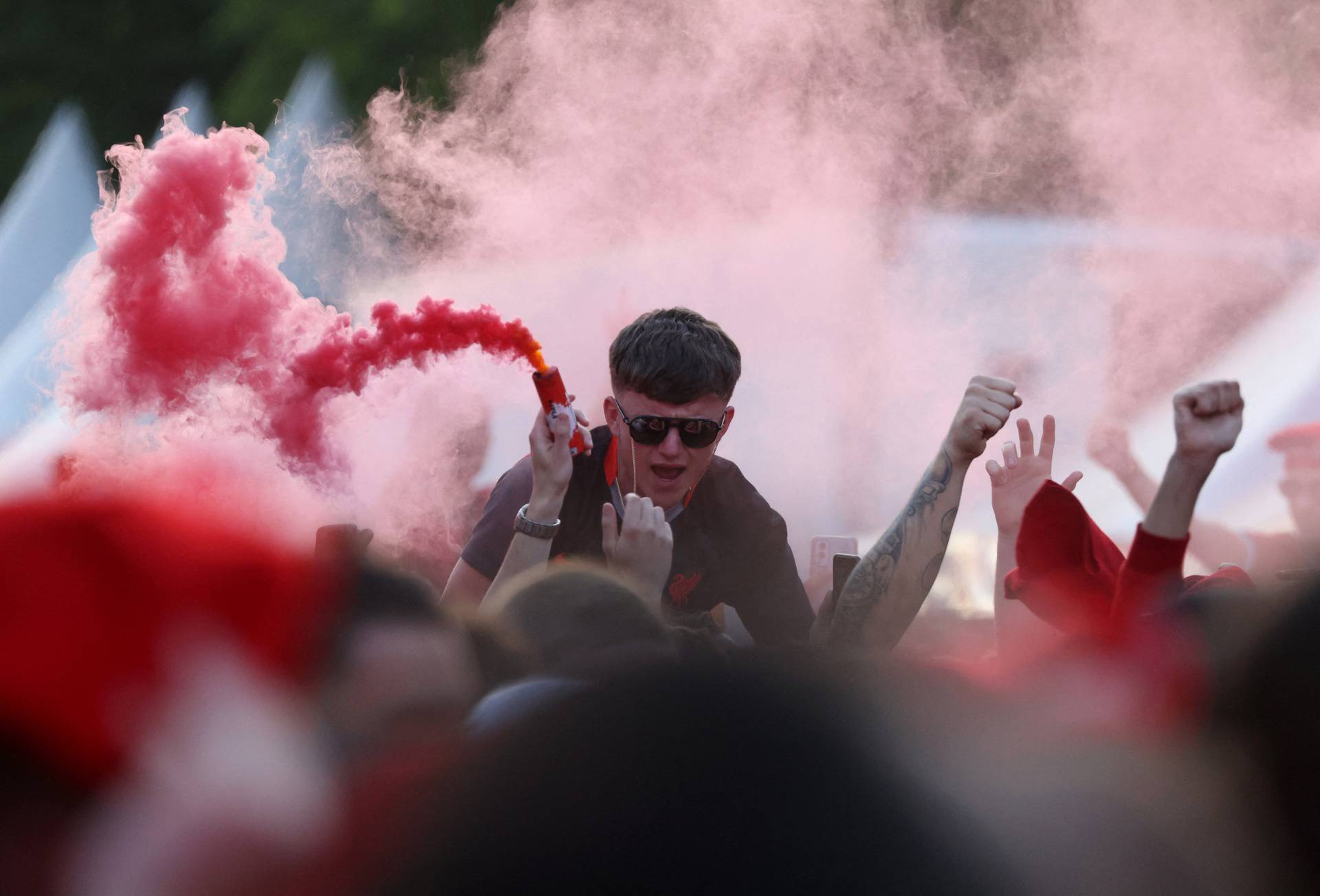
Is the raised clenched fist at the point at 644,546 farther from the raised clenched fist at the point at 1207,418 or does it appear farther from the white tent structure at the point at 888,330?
the white tent structure at the point at 888,330

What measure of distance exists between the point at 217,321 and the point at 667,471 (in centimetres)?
105

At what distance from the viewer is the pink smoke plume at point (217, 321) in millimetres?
2311

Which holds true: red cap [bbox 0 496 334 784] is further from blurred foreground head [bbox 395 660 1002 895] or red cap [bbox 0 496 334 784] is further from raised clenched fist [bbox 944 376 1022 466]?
raised clenched fist [bbox 944 376 1022 466]

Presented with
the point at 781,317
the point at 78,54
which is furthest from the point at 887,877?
the point at 78,54

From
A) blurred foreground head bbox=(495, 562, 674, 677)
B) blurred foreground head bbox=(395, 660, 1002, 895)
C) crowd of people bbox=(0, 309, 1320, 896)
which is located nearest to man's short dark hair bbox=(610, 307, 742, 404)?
blurred foreground head bbox=(495, 562, 674, 677)

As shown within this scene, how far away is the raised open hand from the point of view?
94.0 inches

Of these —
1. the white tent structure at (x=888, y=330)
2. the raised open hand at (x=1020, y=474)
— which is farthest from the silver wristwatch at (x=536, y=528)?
the white tent structure at (x=888, y=330)

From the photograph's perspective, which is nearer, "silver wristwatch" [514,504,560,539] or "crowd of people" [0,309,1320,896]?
"crowd of people" [0,309,1320,896]

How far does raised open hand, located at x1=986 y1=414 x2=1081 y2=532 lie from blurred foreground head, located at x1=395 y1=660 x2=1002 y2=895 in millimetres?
1616

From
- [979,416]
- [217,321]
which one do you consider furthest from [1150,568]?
[217,321]

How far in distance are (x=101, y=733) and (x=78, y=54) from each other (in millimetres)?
9732

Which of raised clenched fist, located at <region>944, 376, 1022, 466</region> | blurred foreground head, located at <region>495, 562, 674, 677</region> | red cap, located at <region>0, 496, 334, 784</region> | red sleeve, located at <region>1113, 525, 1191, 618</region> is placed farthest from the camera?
raised clenched fist, located at <region>944, 376, 1022, 466</region>

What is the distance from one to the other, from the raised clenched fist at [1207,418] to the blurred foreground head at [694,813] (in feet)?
3.28

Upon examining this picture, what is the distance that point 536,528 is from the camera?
2.32 m
